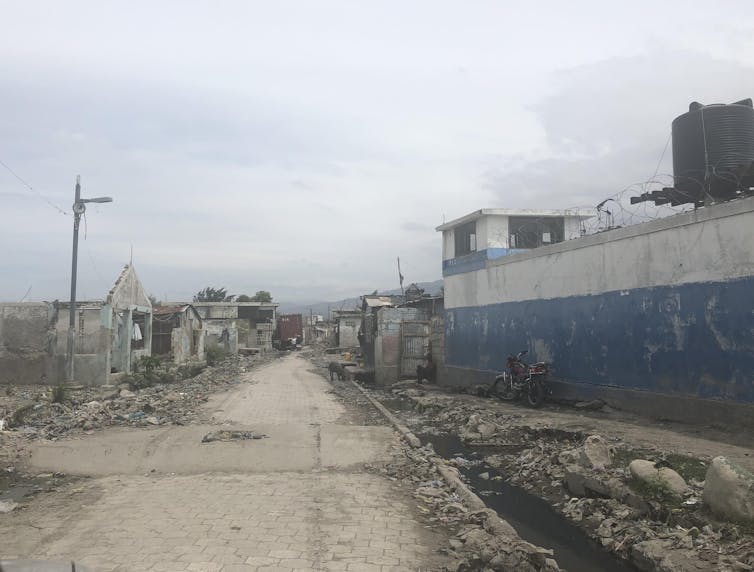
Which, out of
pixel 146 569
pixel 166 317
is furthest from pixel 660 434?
pixel 166 317

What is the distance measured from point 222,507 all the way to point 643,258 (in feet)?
29.0

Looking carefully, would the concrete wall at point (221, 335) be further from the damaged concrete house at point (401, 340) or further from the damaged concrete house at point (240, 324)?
the damaged concrete house at point (401, 340)

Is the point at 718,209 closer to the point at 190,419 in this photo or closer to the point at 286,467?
the point at 286,467

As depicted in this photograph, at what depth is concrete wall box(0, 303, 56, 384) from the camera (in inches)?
678

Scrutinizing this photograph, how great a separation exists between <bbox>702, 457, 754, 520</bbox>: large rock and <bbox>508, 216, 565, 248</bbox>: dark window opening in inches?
560

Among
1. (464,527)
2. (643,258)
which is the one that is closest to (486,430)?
(643,258)

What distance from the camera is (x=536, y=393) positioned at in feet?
44.5

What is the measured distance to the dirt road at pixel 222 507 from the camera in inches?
186

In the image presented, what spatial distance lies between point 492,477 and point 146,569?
535 cm

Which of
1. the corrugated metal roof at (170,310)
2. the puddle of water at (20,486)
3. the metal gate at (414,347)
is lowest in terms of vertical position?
the puddle of water at (20,486)

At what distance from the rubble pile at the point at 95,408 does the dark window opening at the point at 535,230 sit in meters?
10.9

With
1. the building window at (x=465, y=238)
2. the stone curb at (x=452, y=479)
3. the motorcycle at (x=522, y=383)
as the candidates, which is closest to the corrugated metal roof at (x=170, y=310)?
the building window at (x=465, y=238)

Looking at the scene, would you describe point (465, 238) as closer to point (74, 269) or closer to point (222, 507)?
point (74, 269)

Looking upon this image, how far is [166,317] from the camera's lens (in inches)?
1128
